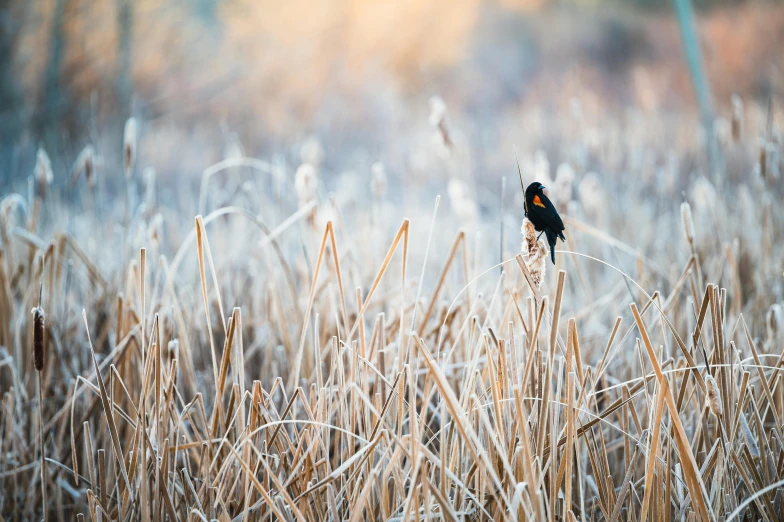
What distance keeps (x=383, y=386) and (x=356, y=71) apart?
13.9ft

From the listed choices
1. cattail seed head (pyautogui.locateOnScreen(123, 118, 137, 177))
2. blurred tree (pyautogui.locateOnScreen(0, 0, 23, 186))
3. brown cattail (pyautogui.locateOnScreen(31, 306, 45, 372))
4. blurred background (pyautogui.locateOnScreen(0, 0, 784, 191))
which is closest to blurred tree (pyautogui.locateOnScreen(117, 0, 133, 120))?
blurred background (pyautogui.locateOnScreen(0, 0, 784, 191))

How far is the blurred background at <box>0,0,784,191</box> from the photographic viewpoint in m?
3.32

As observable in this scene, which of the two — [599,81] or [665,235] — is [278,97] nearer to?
[599,81]

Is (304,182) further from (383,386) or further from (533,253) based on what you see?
(533,253)

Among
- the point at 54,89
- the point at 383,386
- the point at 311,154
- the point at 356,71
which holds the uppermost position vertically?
the point at 356,71

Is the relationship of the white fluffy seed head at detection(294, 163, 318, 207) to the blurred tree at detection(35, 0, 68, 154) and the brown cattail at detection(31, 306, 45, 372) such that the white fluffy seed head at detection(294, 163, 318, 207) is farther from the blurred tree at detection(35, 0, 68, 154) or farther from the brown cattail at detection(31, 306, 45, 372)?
the blurred tree at detection(35, 0, 68, 154)

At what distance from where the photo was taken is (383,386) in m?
0.68

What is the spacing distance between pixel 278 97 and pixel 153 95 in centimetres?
96

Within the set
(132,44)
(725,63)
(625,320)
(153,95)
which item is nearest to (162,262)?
(625,320)

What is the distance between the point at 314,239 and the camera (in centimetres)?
106

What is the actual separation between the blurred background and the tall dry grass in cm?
205

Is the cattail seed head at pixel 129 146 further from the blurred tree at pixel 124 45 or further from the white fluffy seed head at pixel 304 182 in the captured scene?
the blurred tree at pixel 124 45


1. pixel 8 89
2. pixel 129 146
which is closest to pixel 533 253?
pixel 129 146

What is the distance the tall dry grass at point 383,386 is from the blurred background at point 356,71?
205 cm
